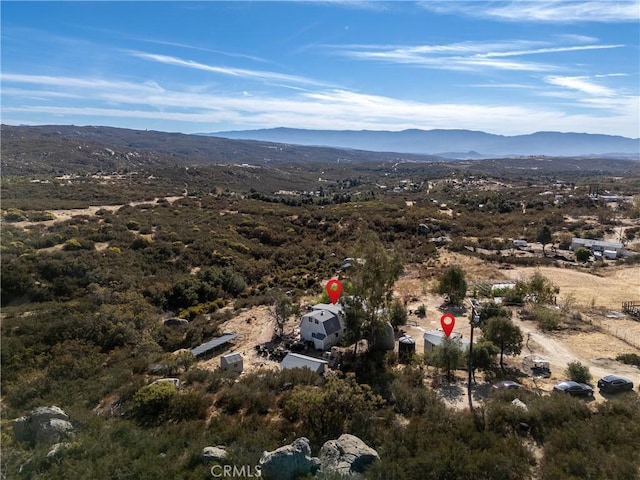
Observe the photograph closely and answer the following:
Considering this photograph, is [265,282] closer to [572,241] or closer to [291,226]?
[291,226]

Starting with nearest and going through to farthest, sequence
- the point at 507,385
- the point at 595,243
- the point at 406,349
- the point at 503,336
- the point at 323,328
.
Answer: the point at 507,385 < the point at 503,336 < the point at 406,349 < the point at 323,328 < the point at 595,243

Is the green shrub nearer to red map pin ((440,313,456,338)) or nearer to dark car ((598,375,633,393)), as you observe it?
dark car ((598,375,633,393))

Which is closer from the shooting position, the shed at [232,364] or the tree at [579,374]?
the tree at [579,374]

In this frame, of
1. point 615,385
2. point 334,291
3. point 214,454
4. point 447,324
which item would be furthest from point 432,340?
point 214,454

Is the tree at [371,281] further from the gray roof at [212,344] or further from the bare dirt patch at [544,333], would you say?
the gray roof at [212,344]

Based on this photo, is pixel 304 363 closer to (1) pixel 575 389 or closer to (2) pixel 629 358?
(1) pixel 575 389

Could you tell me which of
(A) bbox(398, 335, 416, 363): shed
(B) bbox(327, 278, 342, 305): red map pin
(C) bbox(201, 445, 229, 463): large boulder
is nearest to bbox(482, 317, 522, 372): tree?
(A) bbox(398, 335, 416, 363): shed

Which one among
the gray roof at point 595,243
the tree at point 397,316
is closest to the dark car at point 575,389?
the tree at point 397,316
